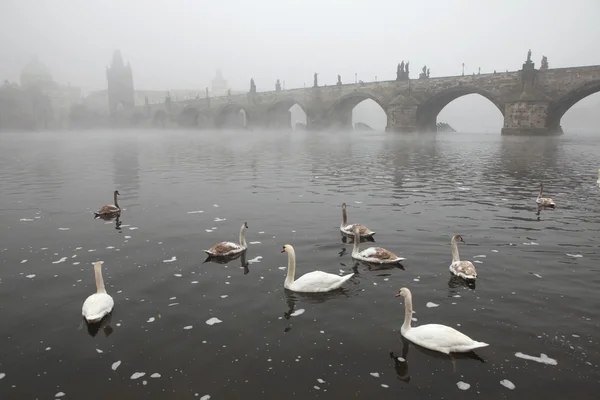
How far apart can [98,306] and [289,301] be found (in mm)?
2962

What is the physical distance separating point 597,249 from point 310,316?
7233 mm

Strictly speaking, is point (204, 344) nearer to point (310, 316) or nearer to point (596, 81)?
point (310, 316)

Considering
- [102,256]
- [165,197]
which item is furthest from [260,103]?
[102,256]

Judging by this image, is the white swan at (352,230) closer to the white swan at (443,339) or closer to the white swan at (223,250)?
the white swan at (223,250)

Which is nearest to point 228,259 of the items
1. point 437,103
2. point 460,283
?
point 460,283

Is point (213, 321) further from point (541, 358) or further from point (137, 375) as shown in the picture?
point (541, 358)

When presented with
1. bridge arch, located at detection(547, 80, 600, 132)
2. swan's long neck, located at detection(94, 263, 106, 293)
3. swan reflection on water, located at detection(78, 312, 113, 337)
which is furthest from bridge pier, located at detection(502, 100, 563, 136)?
swan reflection on water, located at detection(78, 312, 113, 337)

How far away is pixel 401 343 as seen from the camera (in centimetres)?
570

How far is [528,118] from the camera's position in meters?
53.5

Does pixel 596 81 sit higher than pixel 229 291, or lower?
higher

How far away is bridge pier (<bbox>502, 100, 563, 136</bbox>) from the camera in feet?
170

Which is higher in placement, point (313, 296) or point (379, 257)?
point (379, 257)

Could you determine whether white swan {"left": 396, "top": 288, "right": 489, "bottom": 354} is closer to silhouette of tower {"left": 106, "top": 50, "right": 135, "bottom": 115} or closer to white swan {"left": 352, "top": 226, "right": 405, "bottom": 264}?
white swan {"left": 352, "top": 226, "right": 405, "bottom": 264}

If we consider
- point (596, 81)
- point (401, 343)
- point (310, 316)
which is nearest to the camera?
point (401, 343)
